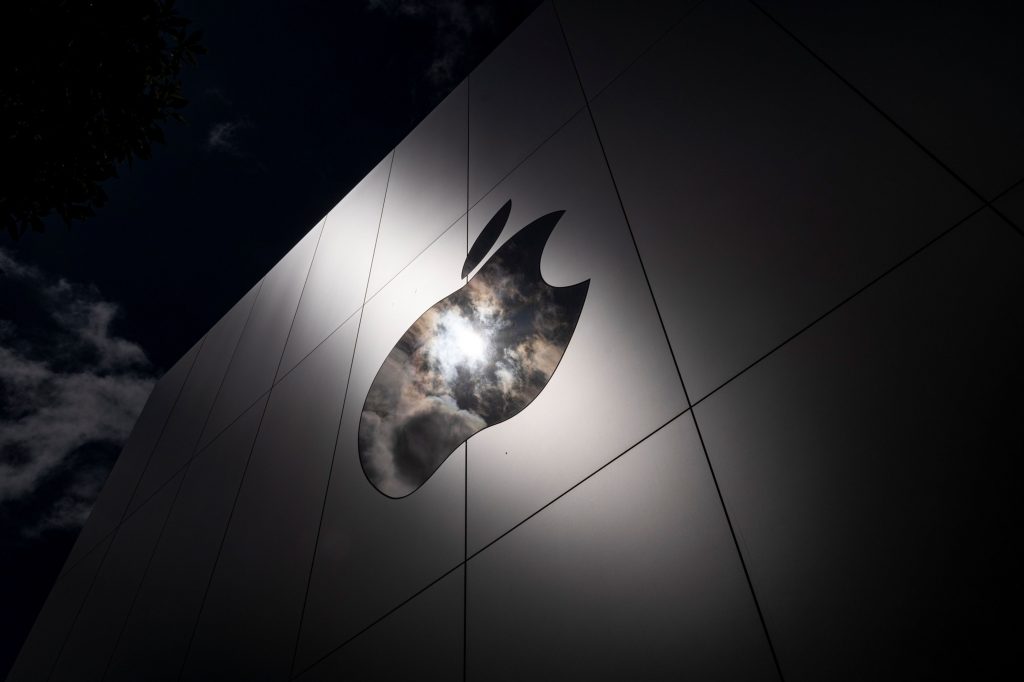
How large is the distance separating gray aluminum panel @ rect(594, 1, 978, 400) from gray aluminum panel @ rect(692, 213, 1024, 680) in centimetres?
20

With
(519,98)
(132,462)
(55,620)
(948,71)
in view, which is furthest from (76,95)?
(55,620)

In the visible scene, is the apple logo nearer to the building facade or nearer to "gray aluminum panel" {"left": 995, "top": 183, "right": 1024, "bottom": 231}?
the building facade

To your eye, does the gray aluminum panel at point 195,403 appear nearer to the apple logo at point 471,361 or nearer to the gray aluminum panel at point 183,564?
the gray aluminum panel at point 183,564

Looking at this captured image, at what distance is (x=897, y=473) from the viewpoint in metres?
1.85

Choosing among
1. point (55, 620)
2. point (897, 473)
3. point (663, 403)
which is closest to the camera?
point (897, 473)

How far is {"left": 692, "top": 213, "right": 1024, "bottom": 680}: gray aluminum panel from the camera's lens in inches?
62.7

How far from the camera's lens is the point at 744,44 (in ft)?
11.5

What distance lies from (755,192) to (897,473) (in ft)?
5.25

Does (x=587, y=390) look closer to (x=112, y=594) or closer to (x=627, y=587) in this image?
(x=627, y=587)

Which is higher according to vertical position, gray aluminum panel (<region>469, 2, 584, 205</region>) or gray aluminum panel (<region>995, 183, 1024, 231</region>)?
gray aluminum panel (<region>469, 2, 584, 205</region>)

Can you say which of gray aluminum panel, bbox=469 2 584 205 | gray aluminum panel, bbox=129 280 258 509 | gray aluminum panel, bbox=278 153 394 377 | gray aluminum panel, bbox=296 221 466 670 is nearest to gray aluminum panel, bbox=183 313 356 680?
gray aluminum panel, bbox=296 221 466 670

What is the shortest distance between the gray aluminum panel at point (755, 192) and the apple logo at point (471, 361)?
29.0 inches

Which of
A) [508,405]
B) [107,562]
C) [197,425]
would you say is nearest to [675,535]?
[508,405]

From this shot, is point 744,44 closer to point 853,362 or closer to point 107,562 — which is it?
point 853,362
